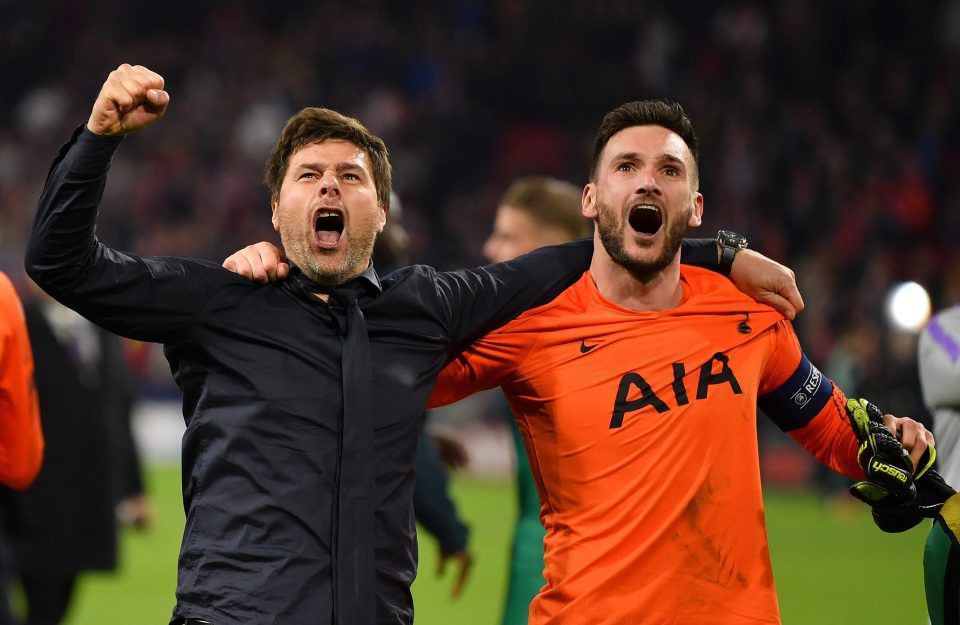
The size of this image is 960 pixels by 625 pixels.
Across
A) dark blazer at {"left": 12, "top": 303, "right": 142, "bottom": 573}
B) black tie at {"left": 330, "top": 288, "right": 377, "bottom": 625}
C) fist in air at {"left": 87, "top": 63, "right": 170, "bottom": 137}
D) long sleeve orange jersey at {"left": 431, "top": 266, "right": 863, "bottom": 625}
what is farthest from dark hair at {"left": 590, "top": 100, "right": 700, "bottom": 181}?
dark blazer at {"left": 12, "top": 303, "right": 142, "bottom": 573}

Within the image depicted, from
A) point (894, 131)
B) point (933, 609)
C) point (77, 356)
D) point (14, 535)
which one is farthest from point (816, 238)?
point (933, 609)

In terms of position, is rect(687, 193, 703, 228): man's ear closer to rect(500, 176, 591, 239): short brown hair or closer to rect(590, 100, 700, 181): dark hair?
rect(590, 100, 700, 181): dark hair

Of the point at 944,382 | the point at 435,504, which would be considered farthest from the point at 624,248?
the point at 435,504

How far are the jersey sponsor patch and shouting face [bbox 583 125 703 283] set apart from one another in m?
0.47

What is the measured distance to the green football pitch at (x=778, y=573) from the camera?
841 cm

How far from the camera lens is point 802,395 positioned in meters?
3.62

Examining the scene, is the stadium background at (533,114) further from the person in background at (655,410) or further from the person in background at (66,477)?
the person in background at (655,410)

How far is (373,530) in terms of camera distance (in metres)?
3.00

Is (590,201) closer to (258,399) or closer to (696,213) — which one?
(696,213)

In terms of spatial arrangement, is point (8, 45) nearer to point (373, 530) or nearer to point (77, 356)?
point (77, 356)

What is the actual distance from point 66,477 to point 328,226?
3.92 meters

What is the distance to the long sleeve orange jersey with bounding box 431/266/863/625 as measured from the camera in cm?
327

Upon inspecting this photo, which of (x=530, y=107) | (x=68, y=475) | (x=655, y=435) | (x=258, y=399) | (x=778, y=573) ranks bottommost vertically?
(x=778, y=573)

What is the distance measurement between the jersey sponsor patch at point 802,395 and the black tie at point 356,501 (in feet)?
4.02
